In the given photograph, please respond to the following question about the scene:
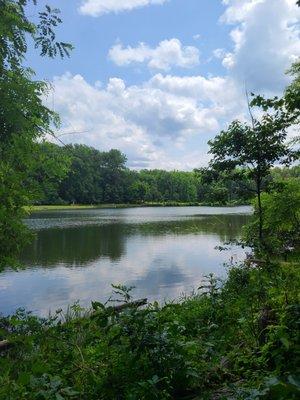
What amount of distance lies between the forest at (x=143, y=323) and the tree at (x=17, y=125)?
17 mm

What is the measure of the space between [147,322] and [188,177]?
617ft

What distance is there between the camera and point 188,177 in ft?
627

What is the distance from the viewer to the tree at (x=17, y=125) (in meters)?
4.46

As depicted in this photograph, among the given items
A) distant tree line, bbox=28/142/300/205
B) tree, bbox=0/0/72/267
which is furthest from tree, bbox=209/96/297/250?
distant tree line, bbox=28/142/300/205

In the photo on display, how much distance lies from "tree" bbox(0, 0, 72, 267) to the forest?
2 cm

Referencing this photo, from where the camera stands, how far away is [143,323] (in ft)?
14.6

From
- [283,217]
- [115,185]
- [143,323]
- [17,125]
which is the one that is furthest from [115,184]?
[143,323]

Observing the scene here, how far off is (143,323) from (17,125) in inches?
220

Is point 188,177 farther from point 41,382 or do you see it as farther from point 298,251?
point 41,382

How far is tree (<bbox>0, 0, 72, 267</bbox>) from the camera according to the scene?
446cm

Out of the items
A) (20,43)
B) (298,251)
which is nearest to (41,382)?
(20,43)

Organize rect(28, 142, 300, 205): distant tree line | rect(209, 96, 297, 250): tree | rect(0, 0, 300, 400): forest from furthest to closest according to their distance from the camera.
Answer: rect(28, 142, 300, 205): distant tree line → rect(209, 96, 297, 250): tree → rect(0, 0, 300, 400): forest

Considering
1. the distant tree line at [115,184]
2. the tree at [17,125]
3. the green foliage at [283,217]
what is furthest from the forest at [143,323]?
the distant tree line at [115,184]

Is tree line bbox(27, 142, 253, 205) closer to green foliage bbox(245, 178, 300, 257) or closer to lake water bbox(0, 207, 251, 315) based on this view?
lake water bbox(0, 207, 251, 315)
